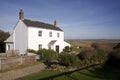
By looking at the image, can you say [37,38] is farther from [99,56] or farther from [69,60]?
[99,56]

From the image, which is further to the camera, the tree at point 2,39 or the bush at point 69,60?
the tree at point 2,39

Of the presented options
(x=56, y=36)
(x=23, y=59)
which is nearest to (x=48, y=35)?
(x=56, y=36)

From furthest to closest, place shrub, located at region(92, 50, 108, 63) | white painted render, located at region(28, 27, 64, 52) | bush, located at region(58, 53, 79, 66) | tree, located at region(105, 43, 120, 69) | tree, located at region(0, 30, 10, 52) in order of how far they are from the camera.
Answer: tree, located at region(0, 30, 10, 52), white painted render, located at region(28, 27, 64, 52), shrub, located at region(92, 50, 108, 63), bush, located at region(58, 53, 79, 66), tree, located at region(105, 43, 120, 69)

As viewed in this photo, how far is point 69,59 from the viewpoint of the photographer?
59.6 feet

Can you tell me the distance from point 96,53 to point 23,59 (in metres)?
9.78

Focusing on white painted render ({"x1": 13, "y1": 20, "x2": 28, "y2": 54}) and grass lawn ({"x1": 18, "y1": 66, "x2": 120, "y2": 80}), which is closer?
grass lawn ({"x1": 18, "y1": 66, "x2": 120, "y2": 80})

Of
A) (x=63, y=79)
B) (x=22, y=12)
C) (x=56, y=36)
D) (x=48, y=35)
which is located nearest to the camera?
(x=63, y=79)

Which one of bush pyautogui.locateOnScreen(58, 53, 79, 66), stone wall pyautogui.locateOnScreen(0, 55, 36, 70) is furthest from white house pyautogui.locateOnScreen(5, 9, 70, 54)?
bush pyautogui.locateOnScreen(58, 53, 79, 66)

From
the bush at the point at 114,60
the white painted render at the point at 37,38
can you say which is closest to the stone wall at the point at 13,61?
the white painted render at the point at 37,38

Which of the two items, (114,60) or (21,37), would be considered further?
(21,37)

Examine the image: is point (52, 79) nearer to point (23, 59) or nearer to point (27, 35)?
point (23, 59)

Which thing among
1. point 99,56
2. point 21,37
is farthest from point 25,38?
point 99,56

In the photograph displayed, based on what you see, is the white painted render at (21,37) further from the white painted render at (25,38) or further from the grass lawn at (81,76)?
the grass lawn at (81,76)

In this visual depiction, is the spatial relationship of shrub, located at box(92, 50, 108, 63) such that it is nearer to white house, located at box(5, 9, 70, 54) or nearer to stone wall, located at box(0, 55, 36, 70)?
stone wall, located at box(0, 55, 36, 70)
